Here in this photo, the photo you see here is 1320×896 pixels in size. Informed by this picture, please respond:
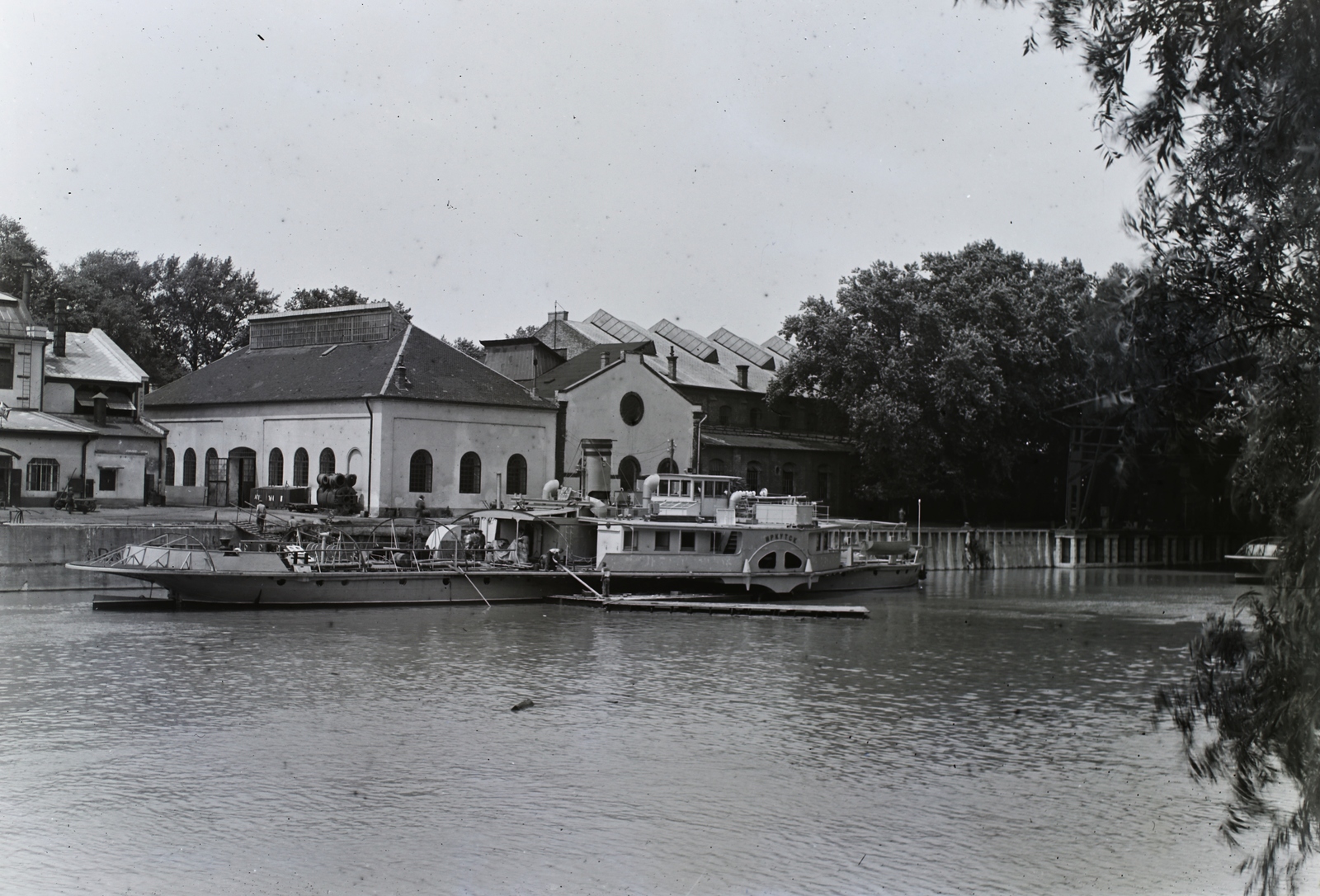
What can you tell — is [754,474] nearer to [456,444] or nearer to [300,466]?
[456,444]

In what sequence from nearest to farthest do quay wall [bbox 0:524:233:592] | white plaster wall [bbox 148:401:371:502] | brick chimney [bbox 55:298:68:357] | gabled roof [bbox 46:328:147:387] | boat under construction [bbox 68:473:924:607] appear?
boat under construction [bbox 68:473:924:607]
quay wall [bbox 0:524:233:592]
white plaster wall [bbox 148:401:371:502]
gabled roof [bbox 46:328:147:387]
brick chimney [bbox 55:298:68:357]

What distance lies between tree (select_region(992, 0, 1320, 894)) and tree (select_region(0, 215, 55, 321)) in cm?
5996

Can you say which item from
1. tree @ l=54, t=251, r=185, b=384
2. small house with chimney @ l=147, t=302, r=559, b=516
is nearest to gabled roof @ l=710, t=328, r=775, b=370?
small house with chimney @ l=147, t=302, r=559, b=516

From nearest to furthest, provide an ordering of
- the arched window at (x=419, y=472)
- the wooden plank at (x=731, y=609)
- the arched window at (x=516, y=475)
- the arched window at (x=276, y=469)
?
the wooden plank at (x=731, y=609) → the arched window at (x=419, y=472) → the arched window at (x=276, y=469) → the arched window at (x=516, y=475)

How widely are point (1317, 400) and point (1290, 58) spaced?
200 centimetres

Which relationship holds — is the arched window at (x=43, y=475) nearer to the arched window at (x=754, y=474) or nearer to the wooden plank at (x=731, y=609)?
the wooden plank at (x=731, y=609)

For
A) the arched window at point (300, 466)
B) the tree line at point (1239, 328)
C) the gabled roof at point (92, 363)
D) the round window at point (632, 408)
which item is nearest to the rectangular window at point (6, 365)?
the gabled roof at point (92, 363)

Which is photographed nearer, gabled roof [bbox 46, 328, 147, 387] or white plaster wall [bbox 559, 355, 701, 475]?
gabled roof [bbox 46, 328, 147, 387]

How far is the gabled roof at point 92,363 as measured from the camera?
52969 mm

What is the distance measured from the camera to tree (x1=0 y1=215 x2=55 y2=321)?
6297 cm

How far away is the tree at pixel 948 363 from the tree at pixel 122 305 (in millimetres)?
36980

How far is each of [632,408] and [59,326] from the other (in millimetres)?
27620

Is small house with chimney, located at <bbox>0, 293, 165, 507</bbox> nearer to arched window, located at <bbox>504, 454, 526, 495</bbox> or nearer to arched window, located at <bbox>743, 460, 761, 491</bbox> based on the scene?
arched window, located at <bbox>504, 454, 526, 495</bbox>

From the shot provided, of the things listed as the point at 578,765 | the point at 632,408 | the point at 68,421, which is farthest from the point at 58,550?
the point at 632,408
